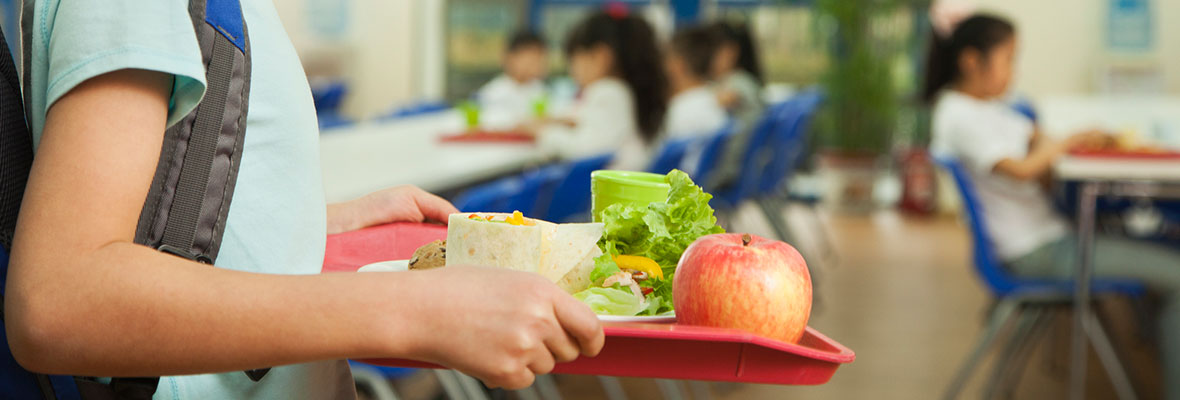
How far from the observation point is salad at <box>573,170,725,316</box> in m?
0.91

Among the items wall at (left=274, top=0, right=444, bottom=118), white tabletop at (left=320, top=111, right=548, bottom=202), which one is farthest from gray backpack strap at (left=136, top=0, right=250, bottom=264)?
wall at (left=274, top=0, right=444, bottom=118)

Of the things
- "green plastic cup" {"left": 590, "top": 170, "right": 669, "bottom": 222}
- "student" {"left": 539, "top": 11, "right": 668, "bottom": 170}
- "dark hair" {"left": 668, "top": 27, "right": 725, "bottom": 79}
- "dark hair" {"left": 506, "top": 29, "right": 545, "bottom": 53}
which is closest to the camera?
"green plastic cup" {"left": 590, "top": 170, "right": 669, "bottom": 222}

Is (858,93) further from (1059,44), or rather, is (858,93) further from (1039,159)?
(1039,159)

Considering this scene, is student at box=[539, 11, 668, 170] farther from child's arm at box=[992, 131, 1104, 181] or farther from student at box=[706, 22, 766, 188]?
Answer: child's arm at box=[992, 131, 1104, 181]

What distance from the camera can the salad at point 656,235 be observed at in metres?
0.91

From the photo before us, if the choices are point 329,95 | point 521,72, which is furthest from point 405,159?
point 329,95

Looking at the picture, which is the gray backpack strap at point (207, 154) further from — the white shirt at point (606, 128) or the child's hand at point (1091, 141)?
the white shirt at point (606, 128)

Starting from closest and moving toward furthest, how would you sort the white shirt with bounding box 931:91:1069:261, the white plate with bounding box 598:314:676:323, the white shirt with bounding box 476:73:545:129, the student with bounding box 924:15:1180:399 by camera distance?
the white plate with bounding box 598:314:676:323 < the student with bounding box 924:15:1180:399 < the white shirt with bounding box 931:91:1069:261 < the white shirt with bounding box 476:73:545:129

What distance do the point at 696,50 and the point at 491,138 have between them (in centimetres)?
188

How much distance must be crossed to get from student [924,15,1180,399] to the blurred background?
211 mm

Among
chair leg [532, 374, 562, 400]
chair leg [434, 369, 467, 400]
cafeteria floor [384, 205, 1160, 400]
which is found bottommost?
Answer: cafeteria floor [384, 205, 1160, 400]

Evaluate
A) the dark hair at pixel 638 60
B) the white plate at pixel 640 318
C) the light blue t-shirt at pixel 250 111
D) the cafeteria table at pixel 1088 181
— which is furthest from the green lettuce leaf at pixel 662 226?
the dark hair at pixel 638 60

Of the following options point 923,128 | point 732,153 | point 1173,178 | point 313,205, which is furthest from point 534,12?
point 313,205

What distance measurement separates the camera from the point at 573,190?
9.91 feet
